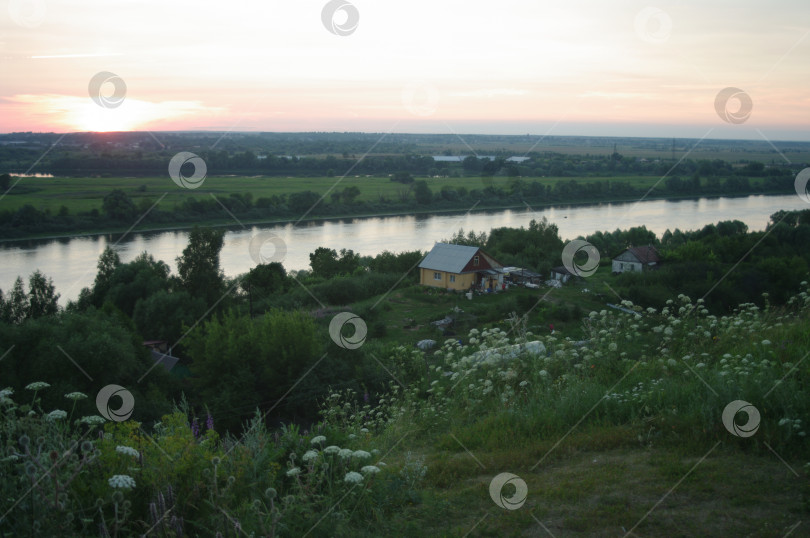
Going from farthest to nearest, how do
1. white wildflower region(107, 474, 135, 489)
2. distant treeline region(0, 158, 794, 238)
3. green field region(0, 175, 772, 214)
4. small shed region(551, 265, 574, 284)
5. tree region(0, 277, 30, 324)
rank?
green field region(0, 175, 772, 214)
distant treeline region(0, 158, 794, 238)
small shed region(551, 265, 574, 284)
tree region(0, 277, 30, 324)
white wildflower region(107, 474, 135, 489)

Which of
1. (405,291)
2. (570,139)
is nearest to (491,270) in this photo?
(405,291)

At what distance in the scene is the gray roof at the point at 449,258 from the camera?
1902 cm

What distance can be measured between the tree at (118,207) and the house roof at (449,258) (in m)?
17.2

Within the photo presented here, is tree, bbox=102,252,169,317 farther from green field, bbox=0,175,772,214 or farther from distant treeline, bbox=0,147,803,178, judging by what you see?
distant treeline, bbox=0,147,803,178

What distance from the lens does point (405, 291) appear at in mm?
19438

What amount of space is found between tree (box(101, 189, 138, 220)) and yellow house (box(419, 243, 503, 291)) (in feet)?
56.2

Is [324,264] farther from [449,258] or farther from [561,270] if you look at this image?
[561,270]

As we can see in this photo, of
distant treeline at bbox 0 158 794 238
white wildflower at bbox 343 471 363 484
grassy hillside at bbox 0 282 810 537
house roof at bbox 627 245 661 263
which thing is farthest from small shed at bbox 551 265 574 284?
white wildflower at bbox 343 471 363 484

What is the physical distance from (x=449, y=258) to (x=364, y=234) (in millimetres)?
12899

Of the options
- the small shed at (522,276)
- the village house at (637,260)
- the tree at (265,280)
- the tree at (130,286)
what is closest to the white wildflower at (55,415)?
the tree at (130,286)

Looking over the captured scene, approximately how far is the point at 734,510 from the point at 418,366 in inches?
235

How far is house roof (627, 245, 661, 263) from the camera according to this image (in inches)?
868

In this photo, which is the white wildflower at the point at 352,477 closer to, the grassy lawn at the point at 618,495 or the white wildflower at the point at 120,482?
the grassy lawn at the point at 618,495

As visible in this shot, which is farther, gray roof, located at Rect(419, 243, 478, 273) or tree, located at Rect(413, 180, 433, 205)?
tree, located at Rect(413, 180, 433, 205)
